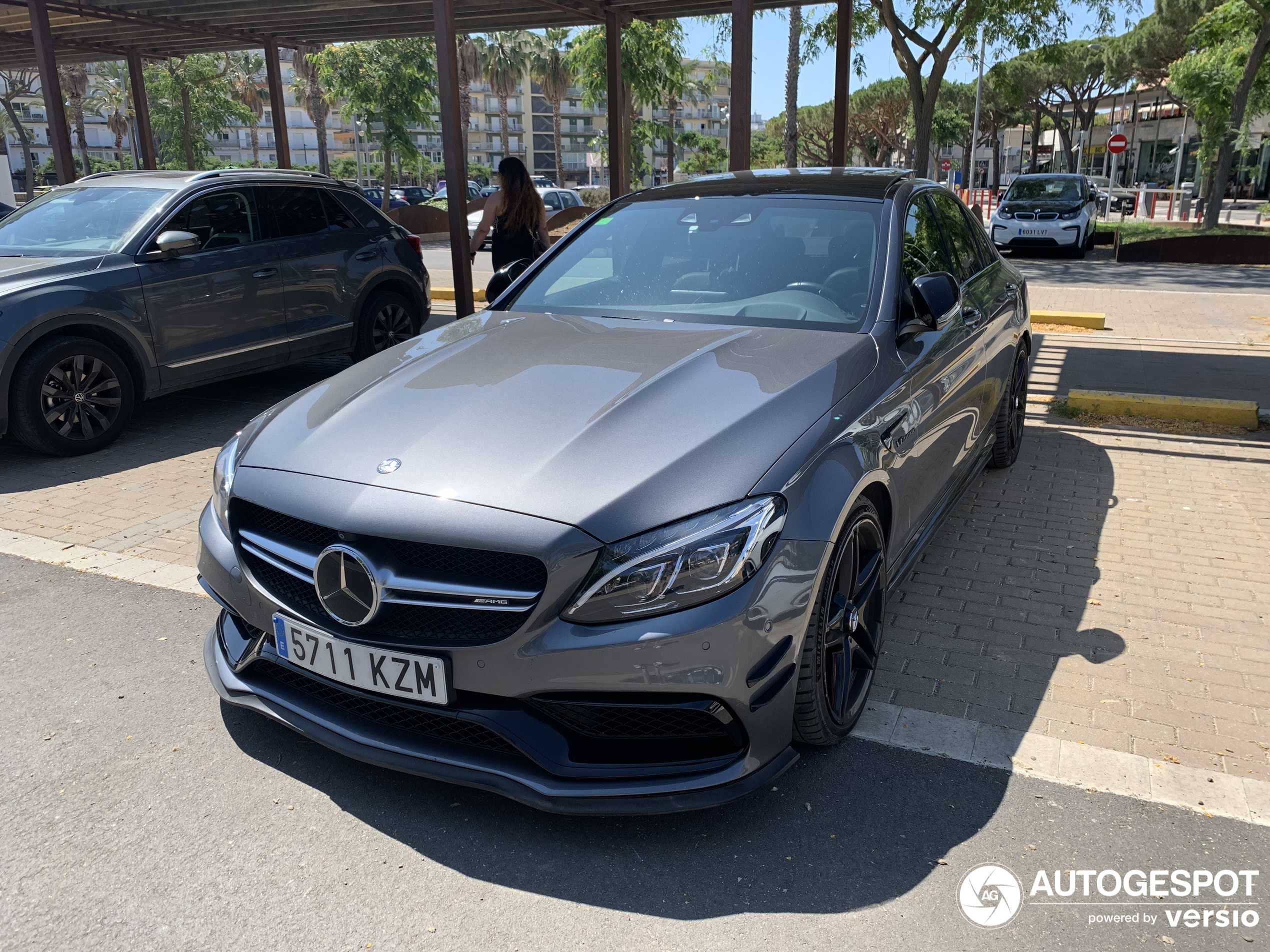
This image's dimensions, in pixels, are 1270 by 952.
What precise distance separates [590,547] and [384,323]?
6.80m

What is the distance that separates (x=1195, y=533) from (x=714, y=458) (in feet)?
11.6

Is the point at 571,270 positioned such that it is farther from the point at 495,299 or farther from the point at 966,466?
the point at 966,466

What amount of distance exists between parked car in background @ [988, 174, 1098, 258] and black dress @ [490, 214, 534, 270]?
45.9 ft

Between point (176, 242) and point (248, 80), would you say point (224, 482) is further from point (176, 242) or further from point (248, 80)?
point (248, 80)

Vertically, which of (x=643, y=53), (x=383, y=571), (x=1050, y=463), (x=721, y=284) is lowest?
(x=1050, y=463)

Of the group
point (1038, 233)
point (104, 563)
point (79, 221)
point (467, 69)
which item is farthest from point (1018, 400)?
point (467, 69)

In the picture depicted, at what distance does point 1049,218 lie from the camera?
64.8 feet

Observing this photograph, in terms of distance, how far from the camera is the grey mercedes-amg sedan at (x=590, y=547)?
7.97 feet

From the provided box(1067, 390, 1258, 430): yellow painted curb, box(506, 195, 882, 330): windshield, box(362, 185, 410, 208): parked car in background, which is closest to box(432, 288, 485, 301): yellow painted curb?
box(1067, 390, 1258, 430): yellow painted curb

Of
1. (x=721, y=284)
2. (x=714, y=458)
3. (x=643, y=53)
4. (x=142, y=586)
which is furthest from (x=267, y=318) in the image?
(x=643, y=53)

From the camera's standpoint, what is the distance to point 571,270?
14.6 ft

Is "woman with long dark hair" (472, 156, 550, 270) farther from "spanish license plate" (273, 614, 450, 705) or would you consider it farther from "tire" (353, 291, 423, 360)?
"spanish license plate" (273, 614, 450, 705)

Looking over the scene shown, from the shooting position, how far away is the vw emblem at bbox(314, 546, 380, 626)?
254 cm

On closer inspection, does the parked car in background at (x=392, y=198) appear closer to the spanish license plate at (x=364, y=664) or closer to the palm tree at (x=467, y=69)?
the palm tree at (x=467, y=69)
